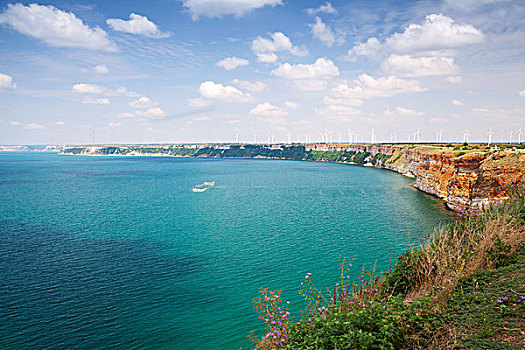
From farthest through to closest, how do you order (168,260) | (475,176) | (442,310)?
(475,176) → (168,260) → (442,310)

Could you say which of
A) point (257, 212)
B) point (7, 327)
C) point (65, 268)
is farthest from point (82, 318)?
point (257, 212)

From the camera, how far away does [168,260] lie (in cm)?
2973

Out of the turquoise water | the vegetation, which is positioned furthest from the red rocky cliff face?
the vegetation

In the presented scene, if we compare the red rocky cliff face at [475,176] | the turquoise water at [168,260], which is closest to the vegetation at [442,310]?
the turquoise water at [168,260]

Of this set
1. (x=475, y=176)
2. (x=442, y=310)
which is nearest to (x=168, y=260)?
(x=442, y=310)

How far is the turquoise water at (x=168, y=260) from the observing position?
61.7 feet

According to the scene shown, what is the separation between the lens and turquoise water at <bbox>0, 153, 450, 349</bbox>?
18.8m

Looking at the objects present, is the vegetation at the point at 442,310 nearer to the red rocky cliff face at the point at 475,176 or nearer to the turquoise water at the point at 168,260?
the turquoise water at the point at 168,260

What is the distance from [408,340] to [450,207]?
53.0m

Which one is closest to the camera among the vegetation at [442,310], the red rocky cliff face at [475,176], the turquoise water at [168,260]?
the vegetation at [442,310]

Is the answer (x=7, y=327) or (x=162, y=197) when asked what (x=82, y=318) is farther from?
(x=162, y=197)

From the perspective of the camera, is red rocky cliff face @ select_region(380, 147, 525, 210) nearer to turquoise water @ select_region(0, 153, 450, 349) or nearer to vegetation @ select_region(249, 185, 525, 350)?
turquoise water @ select_region(0, 153, 450, 349)

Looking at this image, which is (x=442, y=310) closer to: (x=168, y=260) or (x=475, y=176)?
(x=168, y=260)

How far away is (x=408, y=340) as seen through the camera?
330 inches
